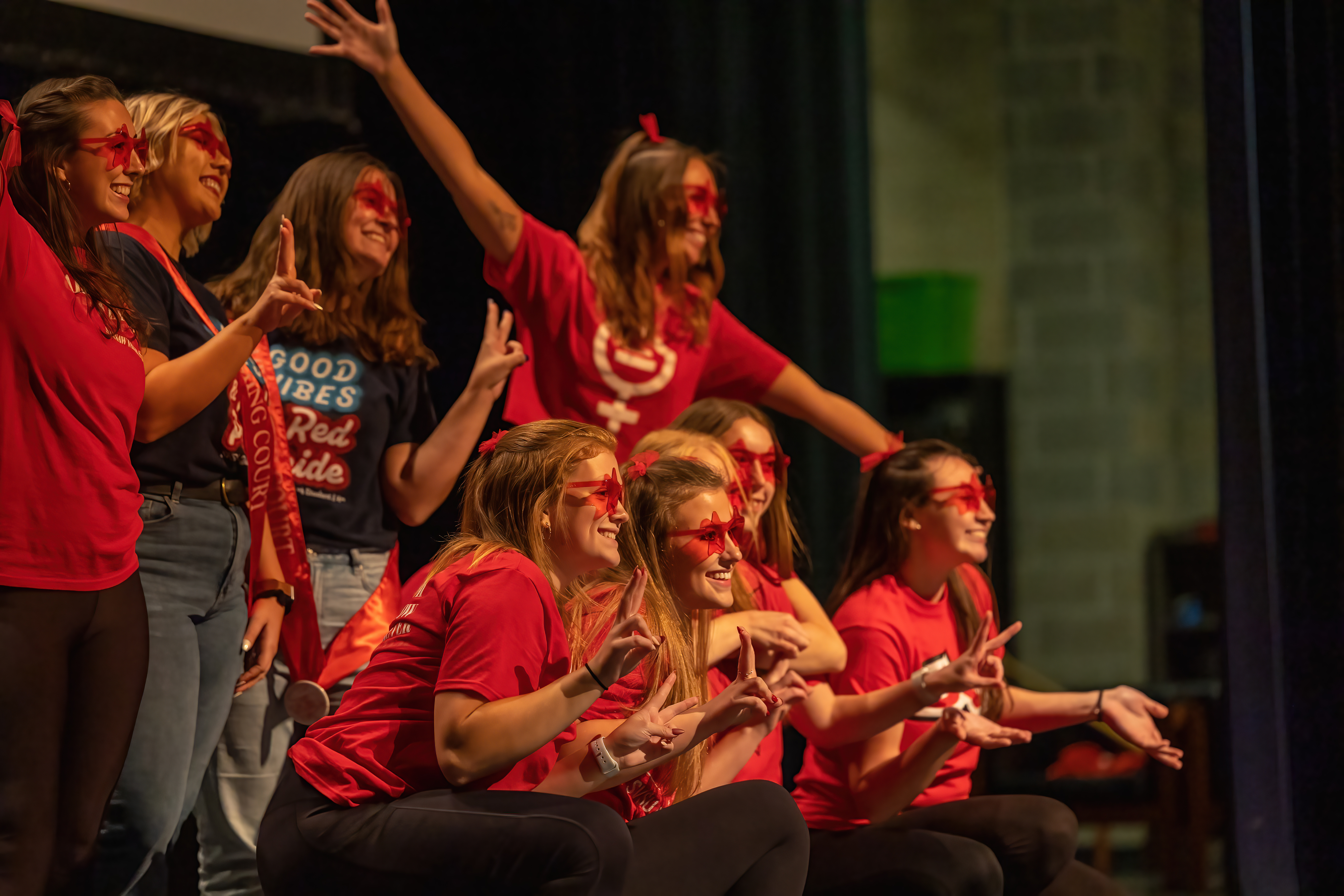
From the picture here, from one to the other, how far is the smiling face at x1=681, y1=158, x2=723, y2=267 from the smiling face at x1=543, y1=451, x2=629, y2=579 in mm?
972

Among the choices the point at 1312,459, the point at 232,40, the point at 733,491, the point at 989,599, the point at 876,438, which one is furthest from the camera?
the point at 1312,459

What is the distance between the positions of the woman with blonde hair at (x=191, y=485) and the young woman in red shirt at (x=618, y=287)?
0.48 metres

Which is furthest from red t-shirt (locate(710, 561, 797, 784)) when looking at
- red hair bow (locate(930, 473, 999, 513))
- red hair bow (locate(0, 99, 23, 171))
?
red hair bow (locate(0, 99, 23, 171))

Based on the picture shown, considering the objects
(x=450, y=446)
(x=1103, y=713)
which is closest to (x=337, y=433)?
(x=450, y=446)

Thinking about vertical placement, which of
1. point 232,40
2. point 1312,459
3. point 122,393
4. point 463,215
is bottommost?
point 1312,459

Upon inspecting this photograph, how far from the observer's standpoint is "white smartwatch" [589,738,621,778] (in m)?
1.71

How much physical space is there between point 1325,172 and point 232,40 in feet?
7.68

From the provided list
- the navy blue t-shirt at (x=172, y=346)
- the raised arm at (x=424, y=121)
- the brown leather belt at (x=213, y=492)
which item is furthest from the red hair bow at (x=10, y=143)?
the raised arm at (x=424, y=121)

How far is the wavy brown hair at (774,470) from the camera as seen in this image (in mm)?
2492

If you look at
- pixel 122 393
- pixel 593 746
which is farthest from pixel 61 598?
pixel 593 746

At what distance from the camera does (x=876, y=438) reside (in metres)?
2.86

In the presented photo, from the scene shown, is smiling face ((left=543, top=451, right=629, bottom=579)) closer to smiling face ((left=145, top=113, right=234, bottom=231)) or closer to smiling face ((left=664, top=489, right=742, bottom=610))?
smiling face ((left=664, top=489, right=742, bottom=610))

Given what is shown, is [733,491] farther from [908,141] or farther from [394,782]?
[908,141]

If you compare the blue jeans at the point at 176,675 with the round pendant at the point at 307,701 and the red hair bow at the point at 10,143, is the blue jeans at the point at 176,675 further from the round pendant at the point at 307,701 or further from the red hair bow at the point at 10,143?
the red hair bow at the point at 10,143
